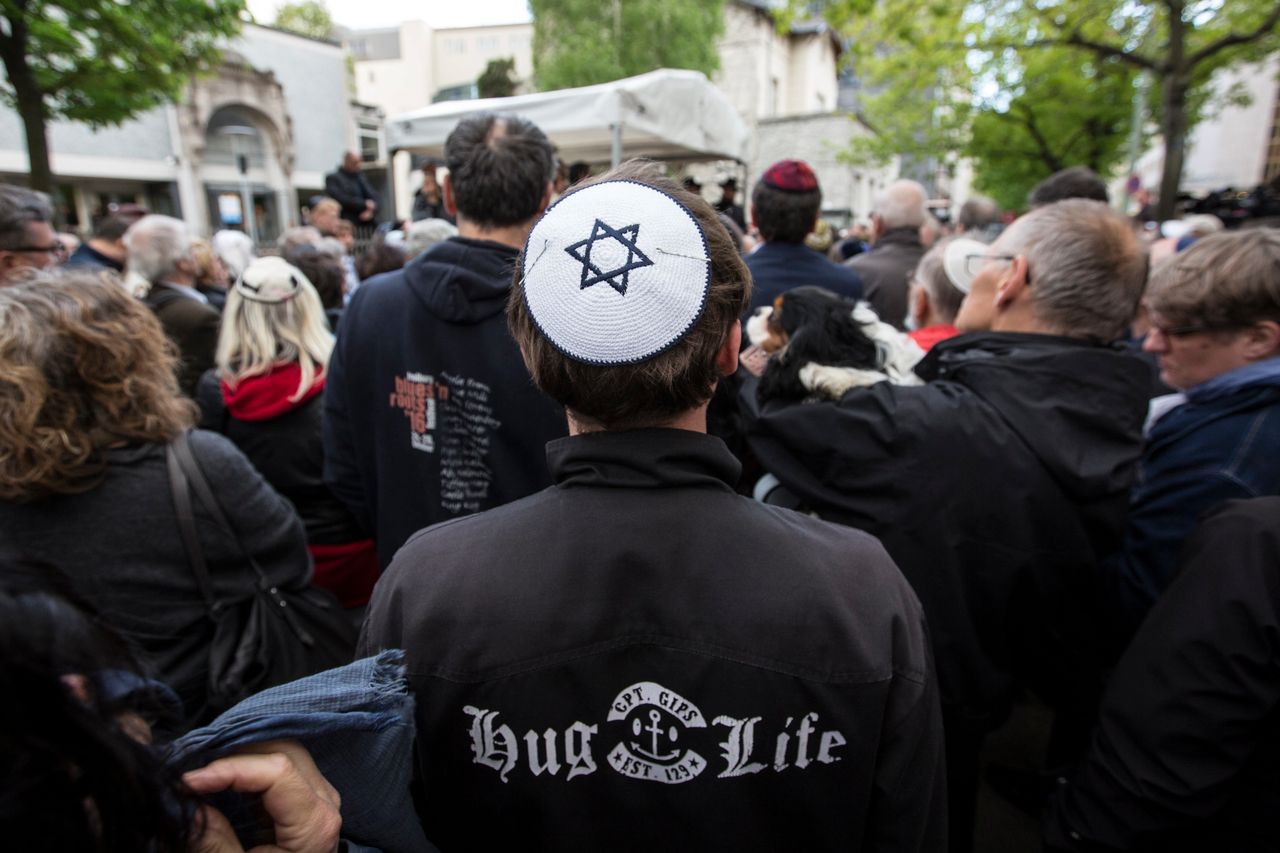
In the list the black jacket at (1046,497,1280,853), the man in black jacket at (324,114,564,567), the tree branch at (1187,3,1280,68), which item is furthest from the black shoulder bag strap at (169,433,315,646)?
the tree branch at (1187,3,1280,68)

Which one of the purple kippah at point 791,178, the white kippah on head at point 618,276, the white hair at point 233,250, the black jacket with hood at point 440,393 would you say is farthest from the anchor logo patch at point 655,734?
the white hair at point 233,250

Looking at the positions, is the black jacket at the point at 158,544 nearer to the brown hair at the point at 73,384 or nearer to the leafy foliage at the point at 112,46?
the brown hair at the point at 73,384

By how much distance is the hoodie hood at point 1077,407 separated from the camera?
175 centimetres

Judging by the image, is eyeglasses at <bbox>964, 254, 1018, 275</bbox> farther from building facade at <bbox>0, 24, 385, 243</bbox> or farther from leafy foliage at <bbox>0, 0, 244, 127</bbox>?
building facade at <bbox>0, 24, 385, 243</bbox>

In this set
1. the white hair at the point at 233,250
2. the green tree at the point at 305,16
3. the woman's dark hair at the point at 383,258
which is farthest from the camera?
the green tree at the point at 305,16

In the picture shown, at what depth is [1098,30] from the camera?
→ 8.41 metres

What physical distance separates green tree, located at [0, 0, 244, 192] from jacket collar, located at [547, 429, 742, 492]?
9.41m

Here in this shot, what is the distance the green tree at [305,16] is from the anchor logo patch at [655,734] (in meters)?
53.3

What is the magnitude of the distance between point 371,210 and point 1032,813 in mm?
→ 9390

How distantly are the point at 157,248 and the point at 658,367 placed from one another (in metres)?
3.95

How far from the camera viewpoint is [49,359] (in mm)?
1594

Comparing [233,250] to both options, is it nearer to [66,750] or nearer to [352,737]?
[352,737]

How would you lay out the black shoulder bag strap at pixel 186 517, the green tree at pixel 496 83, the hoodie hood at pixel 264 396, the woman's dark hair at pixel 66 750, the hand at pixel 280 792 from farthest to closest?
the green tree at pixel 496 83 < the hoodie hood at pixel 264 396 < the black shoulder bag strap at pixel 186 517 < the hand at pixel 280 792 < the woman's dark hair at pixel 66 750

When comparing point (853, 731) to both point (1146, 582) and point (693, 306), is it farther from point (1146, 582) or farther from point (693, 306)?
point (1146, 582)
